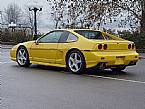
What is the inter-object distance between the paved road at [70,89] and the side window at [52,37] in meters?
→ 0.91

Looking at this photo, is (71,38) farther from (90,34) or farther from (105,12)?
(105,12)

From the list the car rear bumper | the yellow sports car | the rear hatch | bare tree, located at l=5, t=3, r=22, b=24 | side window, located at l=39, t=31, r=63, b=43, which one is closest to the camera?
the car rear bumper

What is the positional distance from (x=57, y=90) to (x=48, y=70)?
11.5 ft

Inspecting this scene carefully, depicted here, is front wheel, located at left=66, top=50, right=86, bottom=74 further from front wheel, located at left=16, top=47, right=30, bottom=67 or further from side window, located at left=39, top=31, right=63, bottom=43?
front wheel, located at left=16, top=47, right=30, bottom=67

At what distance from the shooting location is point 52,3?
24859 mm

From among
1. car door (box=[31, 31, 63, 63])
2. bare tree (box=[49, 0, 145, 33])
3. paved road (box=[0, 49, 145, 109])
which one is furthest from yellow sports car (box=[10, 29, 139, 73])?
bare tree (box=[49, 0, 145, 33])

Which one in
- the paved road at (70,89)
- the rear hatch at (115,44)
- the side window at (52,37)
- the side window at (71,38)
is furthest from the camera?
the side window at (52,37)

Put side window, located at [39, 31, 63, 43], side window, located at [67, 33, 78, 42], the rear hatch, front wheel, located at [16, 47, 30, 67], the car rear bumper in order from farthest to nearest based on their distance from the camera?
1. front wheel, located at [16, 47, 30, 67]
2. side window, located at [39, 31, 63, 43]
3. side window, located at [67, 33, 78, 42]
4. the rear hatch
5. the car rear bumper

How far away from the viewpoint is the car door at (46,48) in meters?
11.6

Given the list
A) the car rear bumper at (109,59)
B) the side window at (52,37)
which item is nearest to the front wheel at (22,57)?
the side window at (52,37)

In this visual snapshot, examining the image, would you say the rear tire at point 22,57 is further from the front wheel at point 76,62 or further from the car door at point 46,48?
the front wheel at point 76,62

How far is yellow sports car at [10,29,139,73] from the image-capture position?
10.5 m

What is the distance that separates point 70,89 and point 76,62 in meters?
2.63

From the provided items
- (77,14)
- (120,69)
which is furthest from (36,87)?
(77,14)
